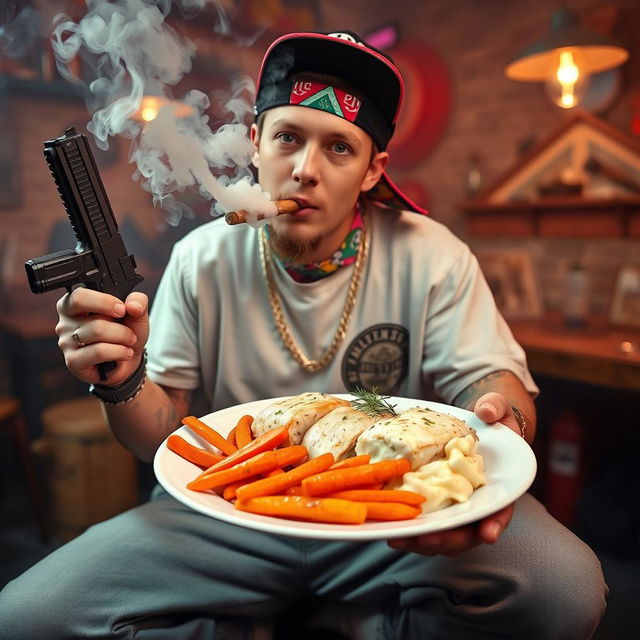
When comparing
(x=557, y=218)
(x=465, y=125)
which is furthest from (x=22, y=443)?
(x=465, y=125)

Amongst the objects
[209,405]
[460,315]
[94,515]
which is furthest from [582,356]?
[94,515]

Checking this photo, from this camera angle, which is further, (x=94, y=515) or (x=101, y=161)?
(x=101, y=161)

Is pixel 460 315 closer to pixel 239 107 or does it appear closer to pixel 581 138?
pixel 239 107

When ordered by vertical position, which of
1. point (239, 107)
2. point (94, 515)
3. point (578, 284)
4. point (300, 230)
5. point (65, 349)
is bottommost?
point (94, 515)

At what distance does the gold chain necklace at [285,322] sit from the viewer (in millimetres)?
1769

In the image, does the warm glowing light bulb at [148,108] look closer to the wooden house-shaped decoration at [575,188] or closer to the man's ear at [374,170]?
the man's ear at [374,170]

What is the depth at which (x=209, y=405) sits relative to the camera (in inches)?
76.1

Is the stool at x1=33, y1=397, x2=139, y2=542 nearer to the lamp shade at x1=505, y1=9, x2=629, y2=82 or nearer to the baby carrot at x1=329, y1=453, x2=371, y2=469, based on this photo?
the baby carrot at x1=329, y1=453, x2=371, y2=469

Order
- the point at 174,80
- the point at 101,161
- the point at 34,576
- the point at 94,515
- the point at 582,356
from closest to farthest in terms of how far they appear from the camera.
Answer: the point at 34,576 → the point at 174,80 → the point at 582,356 → the point at 94,515 → the point at 101,161

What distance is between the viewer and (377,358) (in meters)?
1.79

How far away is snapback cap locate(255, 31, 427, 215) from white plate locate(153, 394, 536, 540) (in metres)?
0.90

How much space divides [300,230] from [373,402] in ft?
1.83

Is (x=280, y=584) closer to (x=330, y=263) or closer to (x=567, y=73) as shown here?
(x=330, y=263)

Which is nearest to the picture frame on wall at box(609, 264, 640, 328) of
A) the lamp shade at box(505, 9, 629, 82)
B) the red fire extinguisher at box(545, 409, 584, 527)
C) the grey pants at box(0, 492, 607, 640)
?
the red fire extinguisher at box(545, 409, 584, 527)
